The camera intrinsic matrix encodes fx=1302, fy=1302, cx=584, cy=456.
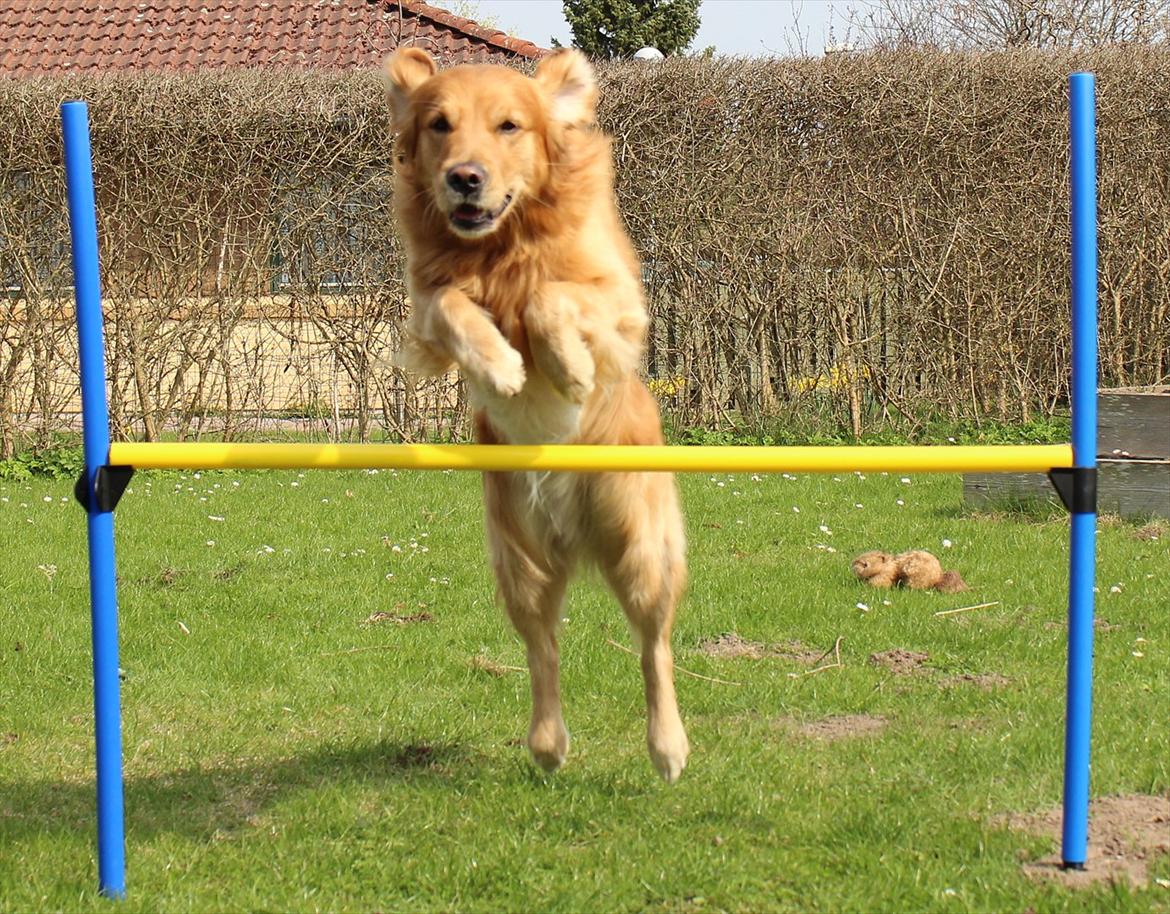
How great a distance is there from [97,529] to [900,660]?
3094 millimetres

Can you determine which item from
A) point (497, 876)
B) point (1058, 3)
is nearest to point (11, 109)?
point (497, 876)

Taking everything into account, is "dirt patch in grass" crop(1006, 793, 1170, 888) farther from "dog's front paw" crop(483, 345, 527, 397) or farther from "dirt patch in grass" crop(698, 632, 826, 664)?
"dog's front paw" crop(483, 345, 527, 397)

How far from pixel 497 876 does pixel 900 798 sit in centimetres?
121

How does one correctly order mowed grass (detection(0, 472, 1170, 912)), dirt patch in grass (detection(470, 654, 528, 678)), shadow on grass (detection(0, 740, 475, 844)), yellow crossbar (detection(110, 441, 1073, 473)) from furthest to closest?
dirt patch in grass (detection(470, 654, 528, 678)), shadow on grass (detection(0, 740, 475, 844)), mowed grass (detection(0, 472, 1170, 912)), yellow crossbar (detection(110, 441, 1073, 473))

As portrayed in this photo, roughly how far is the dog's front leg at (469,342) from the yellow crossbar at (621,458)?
28cm

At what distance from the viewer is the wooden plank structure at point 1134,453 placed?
7.15 metres

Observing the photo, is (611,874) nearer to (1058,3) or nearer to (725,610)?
(725,610)

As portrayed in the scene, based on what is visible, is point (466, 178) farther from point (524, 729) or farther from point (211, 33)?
point (211, 33)

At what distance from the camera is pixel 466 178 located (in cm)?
342

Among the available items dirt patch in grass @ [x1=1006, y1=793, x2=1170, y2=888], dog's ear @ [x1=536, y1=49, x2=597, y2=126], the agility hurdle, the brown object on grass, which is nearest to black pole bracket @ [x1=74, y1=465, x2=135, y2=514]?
the agility hurdle

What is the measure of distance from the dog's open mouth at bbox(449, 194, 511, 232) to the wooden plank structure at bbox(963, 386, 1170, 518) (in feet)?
15.7

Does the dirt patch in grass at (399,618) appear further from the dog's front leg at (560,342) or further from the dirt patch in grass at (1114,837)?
the dirt patch in grass at (1114,837)

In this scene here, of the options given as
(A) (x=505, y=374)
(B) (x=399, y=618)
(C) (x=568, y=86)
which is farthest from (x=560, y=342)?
(B) (x=399, y=618)

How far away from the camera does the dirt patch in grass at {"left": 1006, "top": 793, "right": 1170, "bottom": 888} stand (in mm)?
3219
